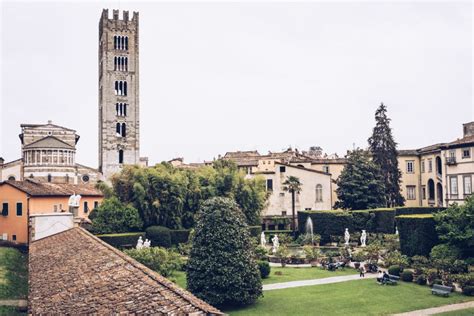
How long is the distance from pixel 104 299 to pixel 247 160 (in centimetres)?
6082

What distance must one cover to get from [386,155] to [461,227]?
30.6m

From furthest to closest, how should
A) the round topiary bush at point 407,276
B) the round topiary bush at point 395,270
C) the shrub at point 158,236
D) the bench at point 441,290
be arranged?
the shrub at point 158,236, the round topiary bush at point 395,270, the round topiary bush at point 407,276, the bench at point 441,290

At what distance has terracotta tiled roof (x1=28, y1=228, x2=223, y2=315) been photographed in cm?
952

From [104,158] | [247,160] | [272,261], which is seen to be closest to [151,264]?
[272,261]

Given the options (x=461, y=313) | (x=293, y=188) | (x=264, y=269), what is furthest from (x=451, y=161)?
(x=461, y=313)

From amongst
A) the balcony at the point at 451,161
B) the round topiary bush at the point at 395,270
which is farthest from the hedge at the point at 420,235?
the balcony at the point at 451,161

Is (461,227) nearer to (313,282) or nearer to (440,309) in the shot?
(440,309)

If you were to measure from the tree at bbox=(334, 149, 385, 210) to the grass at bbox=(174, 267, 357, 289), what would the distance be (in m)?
24.0

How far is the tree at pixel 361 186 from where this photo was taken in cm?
5453

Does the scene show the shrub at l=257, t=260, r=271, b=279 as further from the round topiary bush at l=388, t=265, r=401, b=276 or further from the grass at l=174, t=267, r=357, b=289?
the round topiary bush at l=388, t=265, r=401, b=276

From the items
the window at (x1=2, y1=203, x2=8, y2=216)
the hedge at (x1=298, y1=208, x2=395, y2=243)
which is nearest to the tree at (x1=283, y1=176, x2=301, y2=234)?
the hedge at (x1=298, y1=208, x2=395, y2=243)

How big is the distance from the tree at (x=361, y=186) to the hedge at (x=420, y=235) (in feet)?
71.1

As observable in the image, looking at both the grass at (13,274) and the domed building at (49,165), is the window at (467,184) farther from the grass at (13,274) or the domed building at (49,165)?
the domed building at (49,165)

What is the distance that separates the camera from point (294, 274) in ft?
100.0
